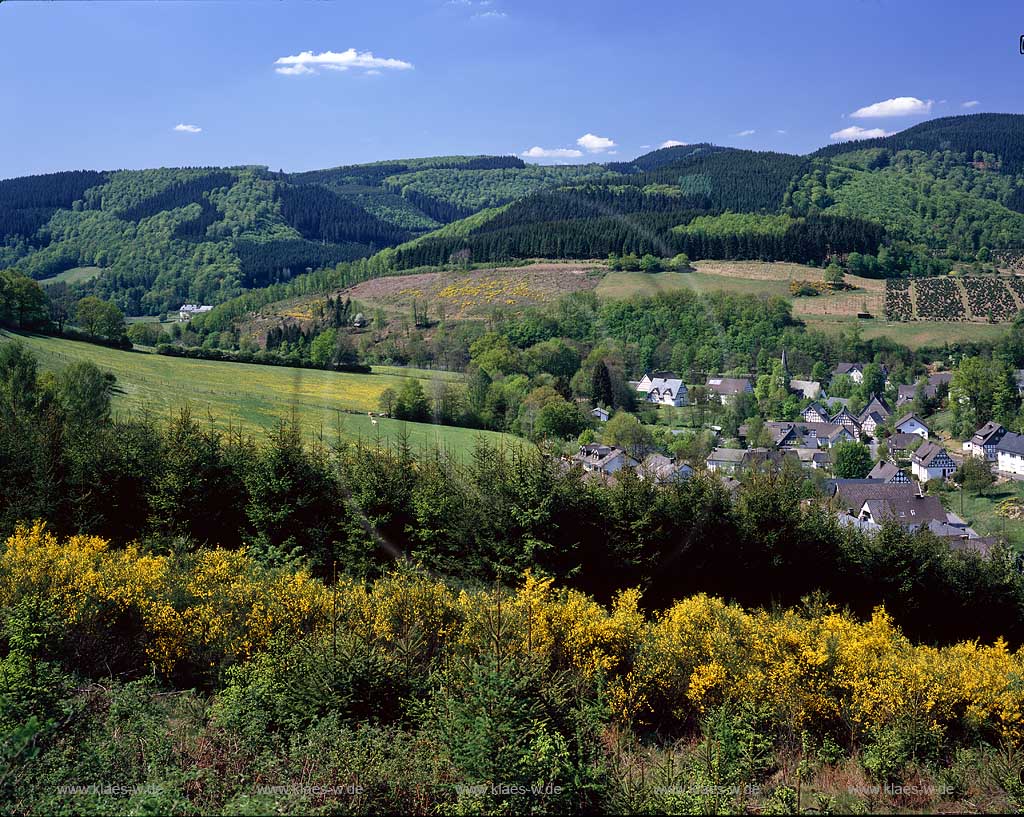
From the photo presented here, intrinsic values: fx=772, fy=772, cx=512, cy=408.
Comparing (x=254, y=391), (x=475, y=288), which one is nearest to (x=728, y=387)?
(x=475, y=288)

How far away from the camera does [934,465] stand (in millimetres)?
41688

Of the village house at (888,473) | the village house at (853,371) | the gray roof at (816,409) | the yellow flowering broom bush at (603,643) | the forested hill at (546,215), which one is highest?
the forested hill at (546,215)

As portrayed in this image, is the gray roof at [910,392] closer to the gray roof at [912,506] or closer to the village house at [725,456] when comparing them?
the village house at [725,456]

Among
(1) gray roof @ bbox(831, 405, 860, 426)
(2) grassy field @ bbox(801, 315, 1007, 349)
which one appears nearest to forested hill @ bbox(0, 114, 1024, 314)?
(2) grassy field @ bbox(801, 315, 1007, 349)

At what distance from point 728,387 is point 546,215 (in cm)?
3785

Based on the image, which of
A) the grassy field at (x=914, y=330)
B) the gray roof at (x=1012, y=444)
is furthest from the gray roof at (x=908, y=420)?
the grassy field at (x=914, y=330)

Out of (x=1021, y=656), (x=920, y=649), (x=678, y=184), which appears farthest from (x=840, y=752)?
(x=678, y=184)

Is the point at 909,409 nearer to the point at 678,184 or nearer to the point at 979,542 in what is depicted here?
the point at 979,542

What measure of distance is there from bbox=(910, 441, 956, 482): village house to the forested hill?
26.3 meters

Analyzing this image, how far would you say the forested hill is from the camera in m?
71.1

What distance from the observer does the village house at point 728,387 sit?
48031mm

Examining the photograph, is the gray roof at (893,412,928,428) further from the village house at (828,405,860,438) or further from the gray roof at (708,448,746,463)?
the gray roof at (708,448,746,463)

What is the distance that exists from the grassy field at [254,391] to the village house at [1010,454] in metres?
30.9

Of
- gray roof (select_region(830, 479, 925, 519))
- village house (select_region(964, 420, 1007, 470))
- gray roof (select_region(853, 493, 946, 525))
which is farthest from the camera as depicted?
village house (select_region(964, 420, 1007, 470))
